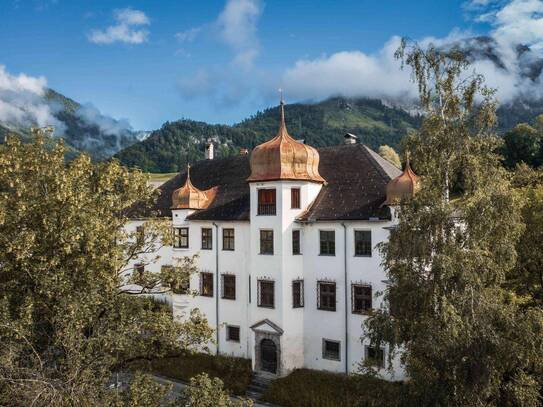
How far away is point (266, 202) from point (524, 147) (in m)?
58.1

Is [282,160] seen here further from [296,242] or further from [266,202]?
[296,242]

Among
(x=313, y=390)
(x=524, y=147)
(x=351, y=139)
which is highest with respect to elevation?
(x=524, y=147)

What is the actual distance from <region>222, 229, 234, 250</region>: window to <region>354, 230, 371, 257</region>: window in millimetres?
7937

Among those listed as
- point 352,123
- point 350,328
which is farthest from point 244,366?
point 352,123

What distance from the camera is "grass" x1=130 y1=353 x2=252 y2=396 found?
91.7 feet

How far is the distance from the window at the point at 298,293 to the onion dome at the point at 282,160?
18.9 feet

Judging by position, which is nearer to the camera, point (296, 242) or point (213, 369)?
point (296, 242)

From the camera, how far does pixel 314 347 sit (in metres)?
28.2

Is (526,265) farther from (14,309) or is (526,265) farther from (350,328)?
(14,309)

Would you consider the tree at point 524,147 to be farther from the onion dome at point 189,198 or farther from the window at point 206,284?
the window at point 206,284

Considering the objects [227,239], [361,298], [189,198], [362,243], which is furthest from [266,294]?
[189,198]

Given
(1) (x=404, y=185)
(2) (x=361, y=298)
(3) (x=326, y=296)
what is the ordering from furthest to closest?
(3) (x=326, y=296), (2) (x=361, y=298), (1) (x=404, y=185)

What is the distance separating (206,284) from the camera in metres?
32.3

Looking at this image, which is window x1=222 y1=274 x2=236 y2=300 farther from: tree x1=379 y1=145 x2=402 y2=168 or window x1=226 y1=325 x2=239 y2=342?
tree x1=379 y1=145 x2=402 y2=168
